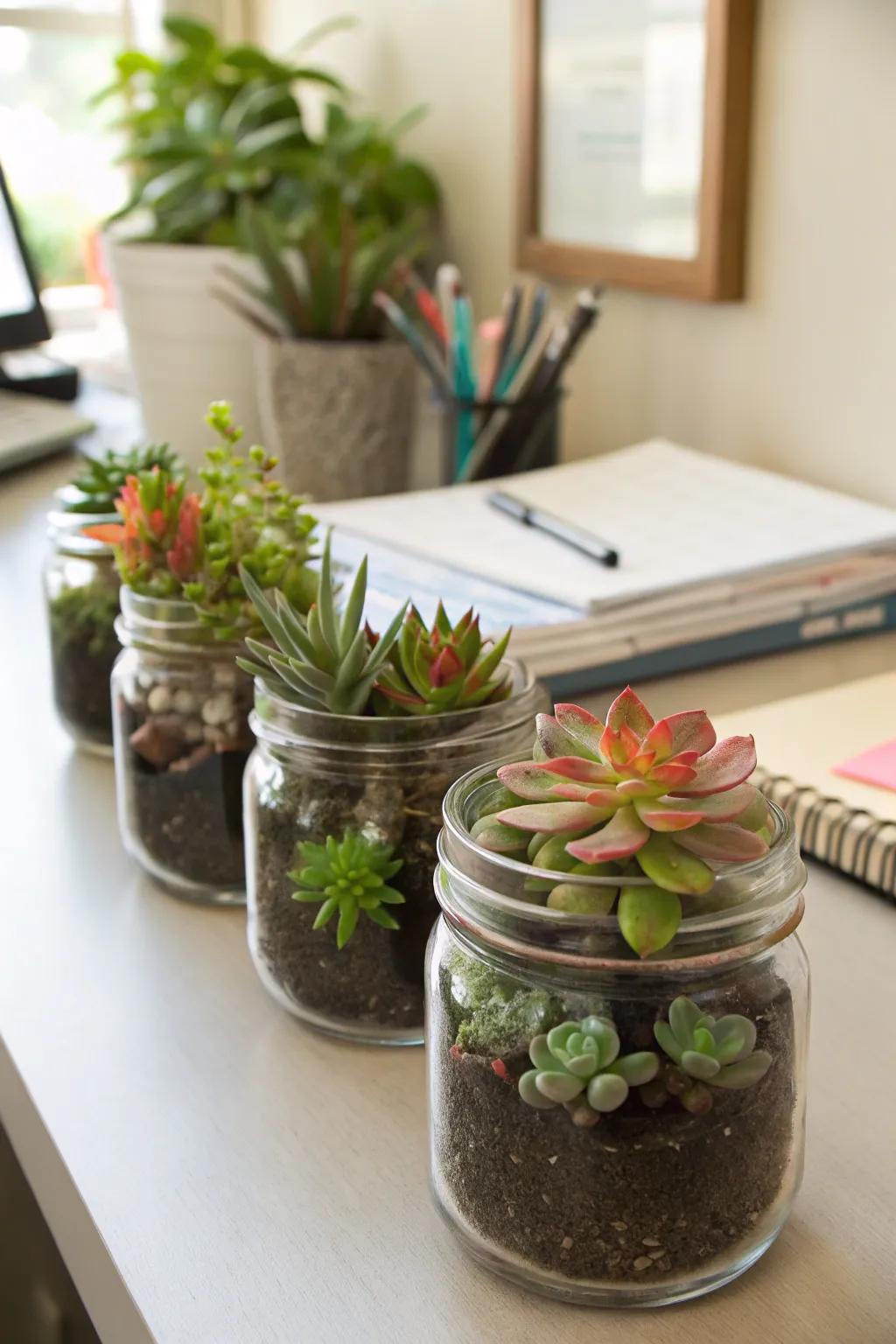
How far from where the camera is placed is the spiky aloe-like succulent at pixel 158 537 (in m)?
0.59

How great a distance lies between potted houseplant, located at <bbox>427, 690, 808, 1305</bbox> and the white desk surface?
19 millimetres

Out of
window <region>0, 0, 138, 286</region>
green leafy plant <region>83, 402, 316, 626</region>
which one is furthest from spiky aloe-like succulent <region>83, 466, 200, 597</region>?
window <region>0, 0, 138, 286</region>

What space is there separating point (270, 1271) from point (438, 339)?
2.43 feet

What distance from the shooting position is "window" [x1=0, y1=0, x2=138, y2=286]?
181 cm

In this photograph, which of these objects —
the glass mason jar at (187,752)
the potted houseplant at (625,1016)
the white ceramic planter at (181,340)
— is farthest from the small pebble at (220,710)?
the white ceramic planter at (181,340)

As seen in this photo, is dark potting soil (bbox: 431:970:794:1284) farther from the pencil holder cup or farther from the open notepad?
the pencil holder cup

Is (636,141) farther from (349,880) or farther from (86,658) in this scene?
(349,880)

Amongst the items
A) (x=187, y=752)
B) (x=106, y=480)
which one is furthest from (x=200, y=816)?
(x=106, y=480)

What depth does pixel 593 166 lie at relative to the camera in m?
1.05

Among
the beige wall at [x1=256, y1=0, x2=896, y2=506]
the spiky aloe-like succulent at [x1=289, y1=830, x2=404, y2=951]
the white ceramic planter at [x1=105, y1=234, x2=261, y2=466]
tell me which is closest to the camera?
the spiky aloe-like succulent at [x1=289, y1=830, x2=404, y2=951]

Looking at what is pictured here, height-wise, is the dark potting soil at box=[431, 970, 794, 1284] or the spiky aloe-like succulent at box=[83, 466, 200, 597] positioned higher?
the spiky aloe-like succulent at box=[83, 466, 200, 597]

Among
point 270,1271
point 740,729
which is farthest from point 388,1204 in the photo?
point 740,729

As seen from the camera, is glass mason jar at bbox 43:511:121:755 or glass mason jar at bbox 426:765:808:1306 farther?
glass mason jar at bbox 43:511:121:755

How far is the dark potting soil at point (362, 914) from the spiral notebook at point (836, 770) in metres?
0.13
